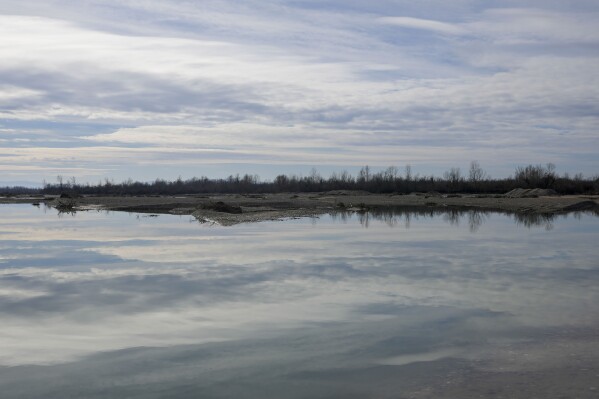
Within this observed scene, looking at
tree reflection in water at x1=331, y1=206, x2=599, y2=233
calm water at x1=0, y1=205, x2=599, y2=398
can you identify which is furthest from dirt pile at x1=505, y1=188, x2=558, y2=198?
calm water at x1=0, y1=205, x2=599, y2=398

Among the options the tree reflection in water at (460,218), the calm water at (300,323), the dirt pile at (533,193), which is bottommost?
the calm water at (300,323)

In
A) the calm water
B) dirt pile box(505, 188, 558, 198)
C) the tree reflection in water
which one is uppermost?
dirt pile box(505, 188, 558, 198)

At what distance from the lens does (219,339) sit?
860 centimetres

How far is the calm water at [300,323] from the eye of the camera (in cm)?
686

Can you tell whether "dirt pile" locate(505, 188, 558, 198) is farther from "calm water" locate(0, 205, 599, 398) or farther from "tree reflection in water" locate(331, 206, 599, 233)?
"calm water" locate(0, 205, 599, 398)

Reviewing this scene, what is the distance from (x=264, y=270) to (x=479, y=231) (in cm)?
1375

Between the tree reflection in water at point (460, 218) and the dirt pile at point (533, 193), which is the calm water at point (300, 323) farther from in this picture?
the dirt pile at point (533, 193)

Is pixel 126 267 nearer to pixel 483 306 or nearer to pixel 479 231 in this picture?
pixel 483 306

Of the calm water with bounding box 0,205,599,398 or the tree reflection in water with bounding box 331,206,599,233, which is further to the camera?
the tree reflection in water with bounding box 331,206,599,233

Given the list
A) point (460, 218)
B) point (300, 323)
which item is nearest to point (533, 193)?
point (460, 218)

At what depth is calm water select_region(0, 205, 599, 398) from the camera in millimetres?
6863

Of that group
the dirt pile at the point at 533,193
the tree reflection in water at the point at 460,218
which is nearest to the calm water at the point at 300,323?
the tree reflection in water at the point at 460,218

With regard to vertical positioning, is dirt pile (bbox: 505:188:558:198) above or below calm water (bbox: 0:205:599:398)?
above

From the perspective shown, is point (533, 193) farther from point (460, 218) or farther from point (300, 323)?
point (300, 323)
